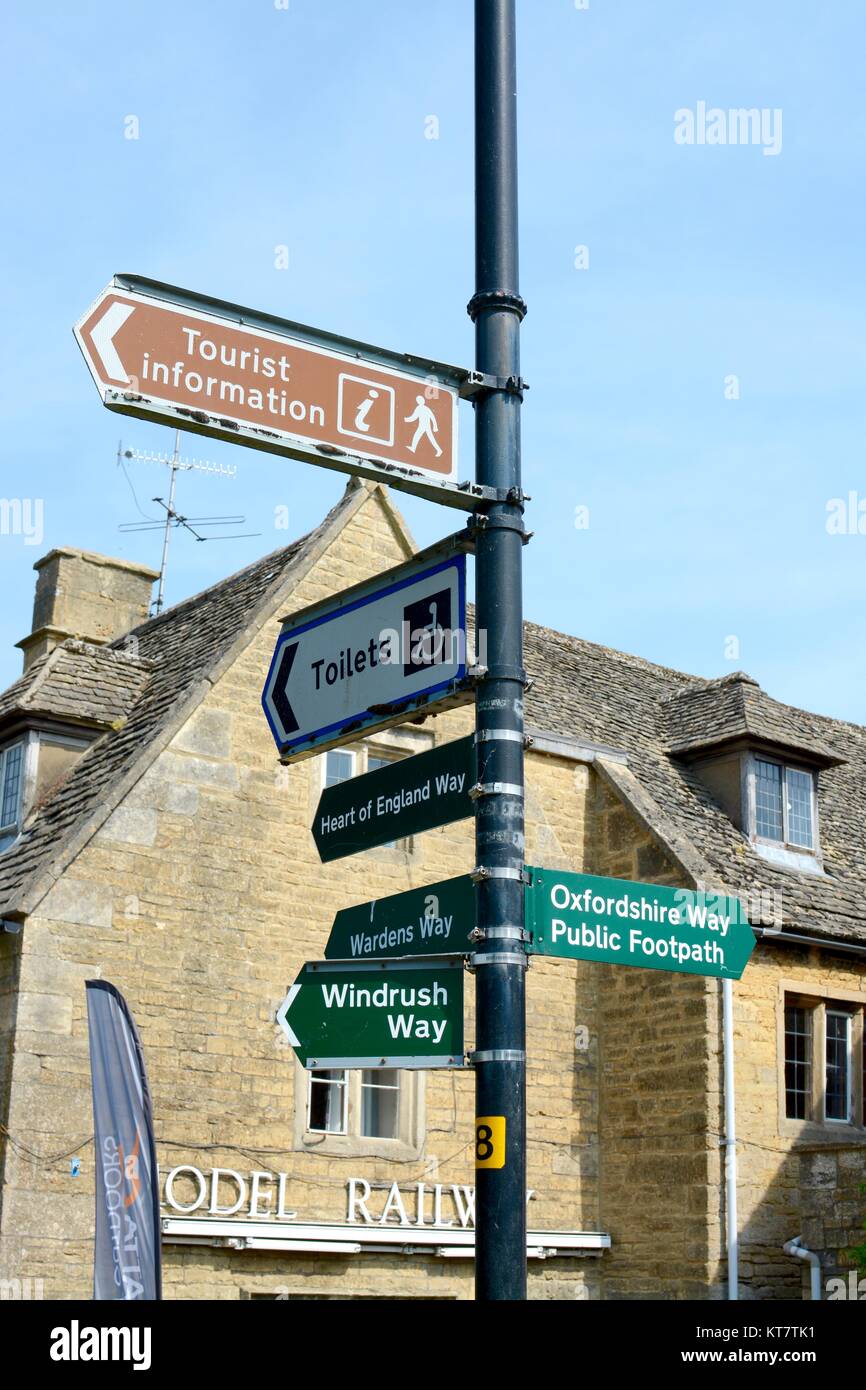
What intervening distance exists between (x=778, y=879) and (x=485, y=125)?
1278 centimetres

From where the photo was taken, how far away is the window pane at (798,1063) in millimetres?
16719

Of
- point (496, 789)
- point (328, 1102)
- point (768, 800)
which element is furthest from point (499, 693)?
point (768, 800)

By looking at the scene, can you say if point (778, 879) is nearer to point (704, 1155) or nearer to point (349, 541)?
point (704, 1155)

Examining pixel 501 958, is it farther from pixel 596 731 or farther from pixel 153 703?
pixel 596 731

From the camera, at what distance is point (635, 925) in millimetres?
5672

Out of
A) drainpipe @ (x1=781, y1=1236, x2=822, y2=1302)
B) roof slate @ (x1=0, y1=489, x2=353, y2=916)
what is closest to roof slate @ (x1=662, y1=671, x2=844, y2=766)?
roof slate @ (x1=0, y1=489, x2=353, y2=916)

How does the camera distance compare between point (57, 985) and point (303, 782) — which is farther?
point (303, 782)

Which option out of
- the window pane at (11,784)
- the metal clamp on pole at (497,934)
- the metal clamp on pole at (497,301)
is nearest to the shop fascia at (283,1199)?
the window pane at (11,784)

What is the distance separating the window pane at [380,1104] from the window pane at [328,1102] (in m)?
0.29

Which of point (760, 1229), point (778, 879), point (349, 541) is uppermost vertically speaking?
point (349, 541)

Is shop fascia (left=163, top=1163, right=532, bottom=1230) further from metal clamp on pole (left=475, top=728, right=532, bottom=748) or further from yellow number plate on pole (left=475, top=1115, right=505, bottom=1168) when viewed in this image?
metal clamp on pole (left=475, top=728, right=532, bottom=748)

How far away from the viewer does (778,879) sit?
57.6ft

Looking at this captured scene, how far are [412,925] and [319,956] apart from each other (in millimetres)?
9448
